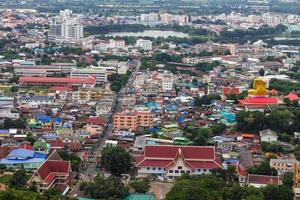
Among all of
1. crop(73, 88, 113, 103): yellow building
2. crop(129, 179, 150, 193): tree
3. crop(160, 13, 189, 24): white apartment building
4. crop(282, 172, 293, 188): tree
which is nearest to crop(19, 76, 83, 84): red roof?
crop(73, 88, 113, 103): yellow building

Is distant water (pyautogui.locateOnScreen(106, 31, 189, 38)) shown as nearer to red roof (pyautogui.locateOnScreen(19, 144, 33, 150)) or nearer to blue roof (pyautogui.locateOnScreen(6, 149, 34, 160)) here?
red roof (pyautogui.locateOnScreen(19, 144, 33, 150))

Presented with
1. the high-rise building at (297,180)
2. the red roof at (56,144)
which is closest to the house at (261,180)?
the high-rise building at (297,180)

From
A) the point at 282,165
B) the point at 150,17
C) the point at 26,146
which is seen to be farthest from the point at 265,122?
the point at 150,17

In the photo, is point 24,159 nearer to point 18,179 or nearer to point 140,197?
point 18,179

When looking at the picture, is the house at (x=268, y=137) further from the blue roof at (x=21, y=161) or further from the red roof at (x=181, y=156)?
the blue roof at (x=21, y=161)

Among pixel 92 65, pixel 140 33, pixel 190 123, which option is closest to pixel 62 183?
pixel 190 123

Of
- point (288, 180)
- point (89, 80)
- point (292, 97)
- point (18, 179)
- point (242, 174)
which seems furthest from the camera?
point (89, 80)
